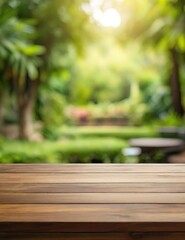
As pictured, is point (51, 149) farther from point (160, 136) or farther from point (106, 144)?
point (160, 136)

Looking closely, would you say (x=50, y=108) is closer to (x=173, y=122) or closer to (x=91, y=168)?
(x=173, y=122)

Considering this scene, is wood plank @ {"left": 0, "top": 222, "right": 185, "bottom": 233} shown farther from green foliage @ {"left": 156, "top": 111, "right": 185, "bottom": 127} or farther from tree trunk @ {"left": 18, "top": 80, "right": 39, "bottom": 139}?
green foliage @ {"left": 156, "top": 111, "right": 185, "bottom": 127}

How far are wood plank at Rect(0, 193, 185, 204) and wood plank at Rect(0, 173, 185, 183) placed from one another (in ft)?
0.78

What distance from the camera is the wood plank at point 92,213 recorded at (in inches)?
60.3

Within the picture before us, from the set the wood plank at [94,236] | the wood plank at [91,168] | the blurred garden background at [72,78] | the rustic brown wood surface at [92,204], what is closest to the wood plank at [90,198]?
the rustic brown wood surface at [92,204]

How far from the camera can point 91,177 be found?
7.13ft

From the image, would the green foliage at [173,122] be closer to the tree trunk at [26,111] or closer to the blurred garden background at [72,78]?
the blurred garden background at [72,78]

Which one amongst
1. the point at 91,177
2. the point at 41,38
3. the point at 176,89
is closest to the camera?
the point at 91,177

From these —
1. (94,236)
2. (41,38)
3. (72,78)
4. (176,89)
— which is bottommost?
(94,236)

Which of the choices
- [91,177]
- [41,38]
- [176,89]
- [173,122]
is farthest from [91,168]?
[176,89]

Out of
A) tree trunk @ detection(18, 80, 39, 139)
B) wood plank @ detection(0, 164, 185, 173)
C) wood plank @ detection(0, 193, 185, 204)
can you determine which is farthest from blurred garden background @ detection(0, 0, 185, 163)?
wood plank @ detection(0, 193, 185, 204)

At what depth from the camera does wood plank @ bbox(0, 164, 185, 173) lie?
7.70ft

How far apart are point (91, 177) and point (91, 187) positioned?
21cm

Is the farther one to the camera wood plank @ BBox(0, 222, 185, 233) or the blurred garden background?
the blurred garden background
